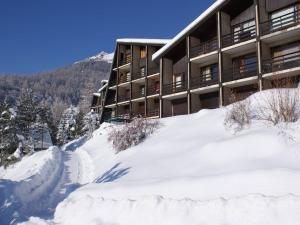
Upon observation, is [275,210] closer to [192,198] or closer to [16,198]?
[192,198]

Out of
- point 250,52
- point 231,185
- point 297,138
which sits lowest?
point 231,185

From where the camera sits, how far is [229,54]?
28797 mm

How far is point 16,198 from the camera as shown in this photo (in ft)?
40.3

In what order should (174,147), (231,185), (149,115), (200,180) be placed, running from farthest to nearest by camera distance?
(149,115) < (174,147) < (200,180) < (231,185)

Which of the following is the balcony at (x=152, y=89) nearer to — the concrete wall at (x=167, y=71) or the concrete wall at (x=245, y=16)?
the concrete wall at (x=167, y=71)

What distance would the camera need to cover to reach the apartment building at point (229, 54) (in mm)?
24703

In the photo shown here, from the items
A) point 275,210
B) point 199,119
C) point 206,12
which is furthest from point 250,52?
point 275,210

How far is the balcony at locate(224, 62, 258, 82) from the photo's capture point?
86.4 ft

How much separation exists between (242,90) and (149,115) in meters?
14.1

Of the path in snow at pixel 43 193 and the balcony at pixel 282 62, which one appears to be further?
the balcony at pixel 282 62

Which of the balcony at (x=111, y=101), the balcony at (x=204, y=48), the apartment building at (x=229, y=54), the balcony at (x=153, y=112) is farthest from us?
the balcony at (x=111, y=101)

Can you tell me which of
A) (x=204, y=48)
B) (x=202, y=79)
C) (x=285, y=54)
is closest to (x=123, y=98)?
(x=202, y=79)

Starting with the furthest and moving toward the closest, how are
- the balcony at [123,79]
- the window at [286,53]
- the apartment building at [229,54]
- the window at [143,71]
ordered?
the balcony at [123,79] → the window at [143,71] → the apartment building at [229,54] → the window at [286,53]

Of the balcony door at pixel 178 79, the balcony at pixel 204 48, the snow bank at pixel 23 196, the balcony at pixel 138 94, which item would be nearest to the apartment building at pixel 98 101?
the balcony at pixel 138 94
